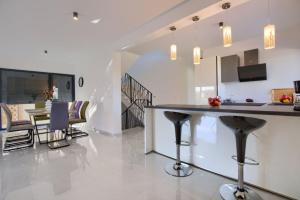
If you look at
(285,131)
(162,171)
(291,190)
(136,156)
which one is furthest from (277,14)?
(136,156)

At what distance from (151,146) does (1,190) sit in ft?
7.70

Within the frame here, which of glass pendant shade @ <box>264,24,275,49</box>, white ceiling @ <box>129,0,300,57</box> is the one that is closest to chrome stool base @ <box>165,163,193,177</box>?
glass pendant shade @ <box>264,24,275,49</box>

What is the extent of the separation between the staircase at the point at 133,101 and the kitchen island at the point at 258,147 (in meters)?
3.40

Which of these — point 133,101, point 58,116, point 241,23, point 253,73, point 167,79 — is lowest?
point 58,116

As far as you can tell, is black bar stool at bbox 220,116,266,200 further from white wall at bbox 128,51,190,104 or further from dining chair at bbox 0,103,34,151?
white wall at bbox 128,51,190,104

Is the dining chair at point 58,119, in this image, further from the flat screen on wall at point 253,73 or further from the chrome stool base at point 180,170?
the flat screen on wall at point 253,73

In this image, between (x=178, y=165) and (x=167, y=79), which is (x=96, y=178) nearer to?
(x=178, y=165)

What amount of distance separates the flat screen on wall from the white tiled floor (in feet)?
9.57

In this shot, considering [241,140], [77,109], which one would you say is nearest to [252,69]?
[241,140]

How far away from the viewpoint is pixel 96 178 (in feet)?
7.41

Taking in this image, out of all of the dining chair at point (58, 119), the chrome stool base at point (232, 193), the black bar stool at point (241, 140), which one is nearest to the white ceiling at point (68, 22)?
the dining chair at point (58, 119)

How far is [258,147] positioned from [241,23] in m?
2.57

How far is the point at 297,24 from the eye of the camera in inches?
134

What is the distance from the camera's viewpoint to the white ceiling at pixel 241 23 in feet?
8.81
